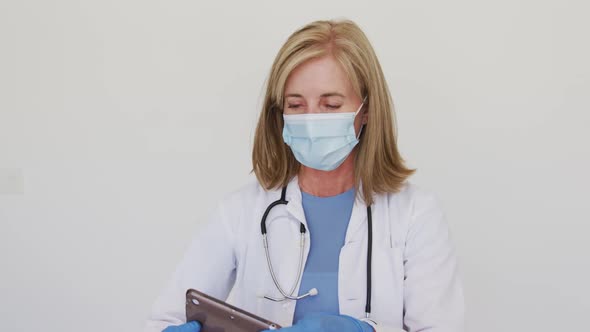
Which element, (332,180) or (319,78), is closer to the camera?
(319,78)

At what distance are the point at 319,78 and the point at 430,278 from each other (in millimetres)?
499

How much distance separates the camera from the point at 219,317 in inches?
45.4

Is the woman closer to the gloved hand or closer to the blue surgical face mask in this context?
the blue surgical face mask

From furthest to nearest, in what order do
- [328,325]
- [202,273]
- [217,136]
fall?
1. [217,136]
2. [202,273]
3. [328,325]

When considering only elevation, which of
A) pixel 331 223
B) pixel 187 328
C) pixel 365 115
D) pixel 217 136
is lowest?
pixel 187 328

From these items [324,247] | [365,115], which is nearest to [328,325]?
[324,247]

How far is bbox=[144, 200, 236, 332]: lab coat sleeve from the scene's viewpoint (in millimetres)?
1396

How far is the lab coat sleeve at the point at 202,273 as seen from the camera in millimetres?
1396

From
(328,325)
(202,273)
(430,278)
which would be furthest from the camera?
(202,273)

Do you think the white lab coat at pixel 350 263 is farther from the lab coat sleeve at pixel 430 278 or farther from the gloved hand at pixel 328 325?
the gloved hand at pixel 328 325

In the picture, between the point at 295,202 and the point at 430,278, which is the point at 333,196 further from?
the point at 430,278

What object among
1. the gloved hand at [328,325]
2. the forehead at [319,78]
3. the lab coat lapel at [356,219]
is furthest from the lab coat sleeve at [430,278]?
the forehead at [319,78]

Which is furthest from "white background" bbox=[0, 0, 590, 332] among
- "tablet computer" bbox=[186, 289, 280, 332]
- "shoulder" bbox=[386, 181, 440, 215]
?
"tablet computer" bbox=[186, 289, 280, 332]

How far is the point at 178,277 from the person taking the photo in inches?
56.1
